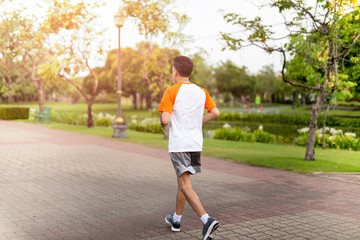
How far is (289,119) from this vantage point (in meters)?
30.9

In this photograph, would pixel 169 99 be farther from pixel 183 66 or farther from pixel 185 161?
pixel 185 161

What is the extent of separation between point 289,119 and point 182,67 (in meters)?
27.4

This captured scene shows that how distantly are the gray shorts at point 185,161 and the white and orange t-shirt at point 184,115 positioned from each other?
2.6 inches

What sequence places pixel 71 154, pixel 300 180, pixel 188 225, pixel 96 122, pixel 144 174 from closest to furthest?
pixel 188 225 < pixel 300 180 < pixel 144 174 < pixel 71 154 < pixel 96 122

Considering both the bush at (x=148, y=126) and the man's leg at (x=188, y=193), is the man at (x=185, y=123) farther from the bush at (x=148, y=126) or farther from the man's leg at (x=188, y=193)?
the bush at (x=148, y=126)

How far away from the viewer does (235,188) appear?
7.48 metres

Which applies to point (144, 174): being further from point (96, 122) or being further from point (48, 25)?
point (96, 122)

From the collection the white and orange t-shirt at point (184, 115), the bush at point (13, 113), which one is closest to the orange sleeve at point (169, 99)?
the white and orange t-shirt at point (184, 115)

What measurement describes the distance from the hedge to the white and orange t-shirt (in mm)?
20774

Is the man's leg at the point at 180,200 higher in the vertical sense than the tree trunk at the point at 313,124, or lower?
lower

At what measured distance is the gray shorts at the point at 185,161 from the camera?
4.54 meters

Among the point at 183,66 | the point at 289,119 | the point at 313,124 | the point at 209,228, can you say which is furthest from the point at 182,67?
the point at 289,119

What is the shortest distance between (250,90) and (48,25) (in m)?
48.1

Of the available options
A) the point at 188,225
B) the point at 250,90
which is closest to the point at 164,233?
the point at 188,225
